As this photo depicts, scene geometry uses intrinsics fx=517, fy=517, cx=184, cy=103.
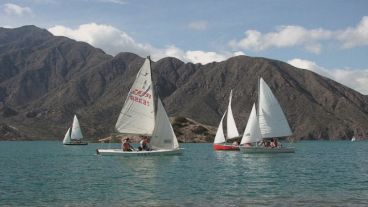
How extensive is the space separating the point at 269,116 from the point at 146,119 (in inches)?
975

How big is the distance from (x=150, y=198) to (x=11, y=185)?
44.6 feet

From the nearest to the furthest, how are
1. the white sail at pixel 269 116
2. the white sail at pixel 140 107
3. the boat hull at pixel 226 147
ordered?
the white sail at pixel 140 107 → the white sail at pixel 269 116 → the boat hull at pixel 226 147

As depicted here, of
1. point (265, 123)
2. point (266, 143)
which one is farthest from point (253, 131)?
point (266, 143)

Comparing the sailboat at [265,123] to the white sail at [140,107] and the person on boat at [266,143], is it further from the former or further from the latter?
the white sail at [140,107]

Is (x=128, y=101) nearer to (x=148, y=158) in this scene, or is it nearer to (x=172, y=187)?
(x=148, y=158)

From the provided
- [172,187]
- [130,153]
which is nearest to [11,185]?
[172,187]

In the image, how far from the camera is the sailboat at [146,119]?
215ft

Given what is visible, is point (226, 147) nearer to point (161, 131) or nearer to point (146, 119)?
point (161, 131)

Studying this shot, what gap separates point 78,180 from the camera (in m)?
43.9

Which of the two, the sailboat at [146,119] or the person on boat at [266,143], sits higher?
the sailboat at [146,119]

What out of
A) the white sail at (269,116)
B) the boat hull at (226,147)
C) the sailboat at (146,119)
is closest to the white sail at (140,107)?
the sailboat at (146,119)

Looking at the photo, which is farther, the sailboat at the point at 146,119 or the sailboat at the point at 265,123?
the sailboat at the point at 265,123

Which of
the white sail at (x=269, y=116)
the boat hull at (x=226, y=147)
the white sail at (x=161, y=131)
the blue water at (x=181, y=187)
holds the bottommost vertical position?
the blue water at (x=181, y=187)

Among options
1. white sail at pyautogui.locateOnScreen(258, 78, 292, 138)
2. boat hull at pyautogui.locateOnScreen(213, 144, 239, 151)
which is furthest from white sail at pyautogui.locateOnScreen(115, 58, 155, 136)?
boat hull at pyautogui.locateOnScreen(213, 144, 239, 151)
